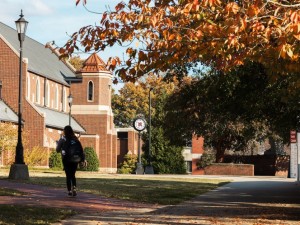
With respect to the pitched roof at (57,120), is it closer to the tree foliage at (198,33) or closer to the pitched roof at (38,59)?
the pitched roof at (38,59)

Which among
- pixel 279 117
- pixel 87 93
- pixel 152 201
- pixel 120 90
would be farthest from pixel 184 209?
pixel 120 90

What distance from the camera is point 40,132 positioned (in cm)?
6025

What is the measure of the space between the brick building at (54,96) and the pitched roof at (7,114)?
0.84 m

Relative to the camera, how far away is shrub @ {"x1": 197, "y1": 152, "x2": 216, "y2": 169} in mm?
65812

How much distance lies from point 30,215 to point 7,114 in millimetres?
45559

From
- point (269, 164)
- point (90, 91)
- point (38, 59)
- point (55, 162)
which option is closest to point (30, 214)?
point (55, 162)

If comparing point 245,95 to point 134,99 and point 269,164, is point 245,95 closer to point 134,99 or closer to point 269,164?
point 269,164

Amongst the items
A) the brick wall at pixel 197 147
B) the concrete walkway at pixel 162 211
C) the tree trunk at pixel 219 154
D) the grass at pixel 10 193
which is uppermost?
the brick wall at pixel 197 147

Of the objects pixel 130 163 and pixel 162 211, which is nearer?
pixel 162 211

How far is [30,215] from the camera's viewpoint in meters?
12.9

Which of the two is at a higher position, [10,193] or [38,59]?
[38,59]

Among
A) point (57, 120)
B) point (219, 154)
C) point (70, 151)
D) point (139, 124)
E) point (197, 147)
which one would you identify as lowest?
point (70, 151)

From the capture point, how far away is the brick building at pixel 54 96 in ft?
201

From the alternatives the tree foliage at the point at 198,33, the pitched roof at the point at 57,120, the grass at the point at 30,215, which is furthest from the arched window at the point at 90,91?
the tree foliage at the point at 198,33
